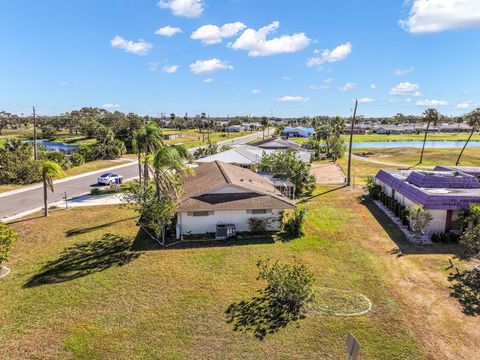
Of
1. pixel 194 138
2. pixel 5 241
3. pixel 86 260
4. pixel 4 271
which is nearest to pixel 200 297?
pixel 86 260

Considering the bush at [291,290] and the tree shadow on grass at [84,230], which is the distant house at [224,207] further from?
the bush at [291,290]

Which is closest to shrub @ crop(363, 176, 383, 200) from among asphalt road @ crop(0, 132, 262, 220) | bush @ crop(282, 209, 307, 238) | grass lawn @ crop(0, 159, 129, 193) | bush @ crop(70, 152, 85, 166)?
bush @ crop(282, 209, 307, 238)

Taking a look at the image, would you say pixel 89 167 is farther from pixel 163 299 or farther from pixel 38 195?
pixel 163 299

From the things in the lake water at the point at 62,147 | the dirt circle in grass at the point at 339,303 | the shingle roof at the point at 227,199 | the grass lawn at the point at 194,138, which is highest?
the grass lawn at the point at 194,138

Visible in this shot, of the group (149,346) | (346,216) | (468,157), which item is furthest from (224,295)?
(468,157)

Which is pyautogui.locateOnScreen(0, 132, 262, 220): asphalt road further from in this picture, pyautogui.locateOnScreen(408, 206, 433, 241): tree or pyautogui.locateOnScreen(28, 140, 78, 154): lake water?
pyautogui.locateOnScreen(408, 206, 433, 241): tree

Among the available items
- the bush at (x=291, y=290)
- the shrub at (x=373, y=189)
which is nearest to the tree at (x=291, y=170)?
the shrub at (x=373, y=189)
